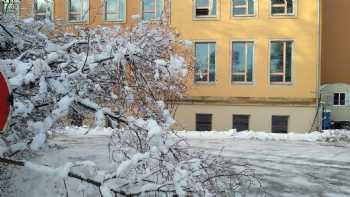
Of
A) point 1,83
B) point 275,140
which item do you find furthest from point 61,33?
point 275,140

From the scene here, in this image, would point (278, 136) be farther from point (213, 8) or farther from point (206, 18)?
point (213, 8)

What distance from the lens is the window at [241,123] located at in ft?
89.9

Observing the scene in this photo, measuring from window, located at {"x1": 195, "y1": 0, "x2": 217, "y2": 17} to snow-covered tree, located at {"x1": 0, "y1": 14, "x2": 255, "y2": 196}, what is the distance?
2123 centimetres

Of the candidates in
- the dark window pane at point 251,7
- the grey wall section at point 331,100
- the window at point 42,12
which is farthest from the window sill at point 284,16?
the window at point 42,12

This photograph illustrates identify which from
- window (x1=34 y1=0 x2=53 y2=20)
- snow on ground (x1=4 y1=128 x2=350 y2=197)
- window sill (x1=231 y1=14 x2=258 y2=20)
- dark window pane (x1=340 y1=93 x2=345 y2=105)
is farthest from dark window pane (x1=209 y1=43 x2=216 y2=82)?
window (x1=34 y1=0 x2=53 y2=20)

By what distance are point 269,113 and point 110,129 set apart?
21501 mm

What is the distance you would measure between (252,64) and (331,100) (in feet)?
18.4

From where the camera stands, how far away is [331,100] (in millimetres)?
30656

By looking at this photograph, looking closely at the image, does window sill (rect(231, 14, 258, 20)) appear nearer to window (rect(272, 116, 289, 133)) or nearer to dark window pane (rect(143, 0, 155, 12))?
dark window pane (rect(143, 0, 155, 12))

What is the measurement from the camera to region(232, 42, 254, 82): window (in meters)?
27.8

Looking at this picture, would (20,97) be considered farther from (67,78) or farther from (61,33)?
(61,33)

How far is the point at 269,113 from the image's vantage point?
27203 mm

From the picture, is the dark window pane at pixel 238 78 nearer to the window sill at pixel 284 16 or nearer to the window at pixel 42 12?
the window sill at pixel 284 16

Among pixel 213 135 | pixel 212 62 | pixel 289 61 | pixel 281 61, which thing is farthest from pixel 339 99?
pixel 213 135
